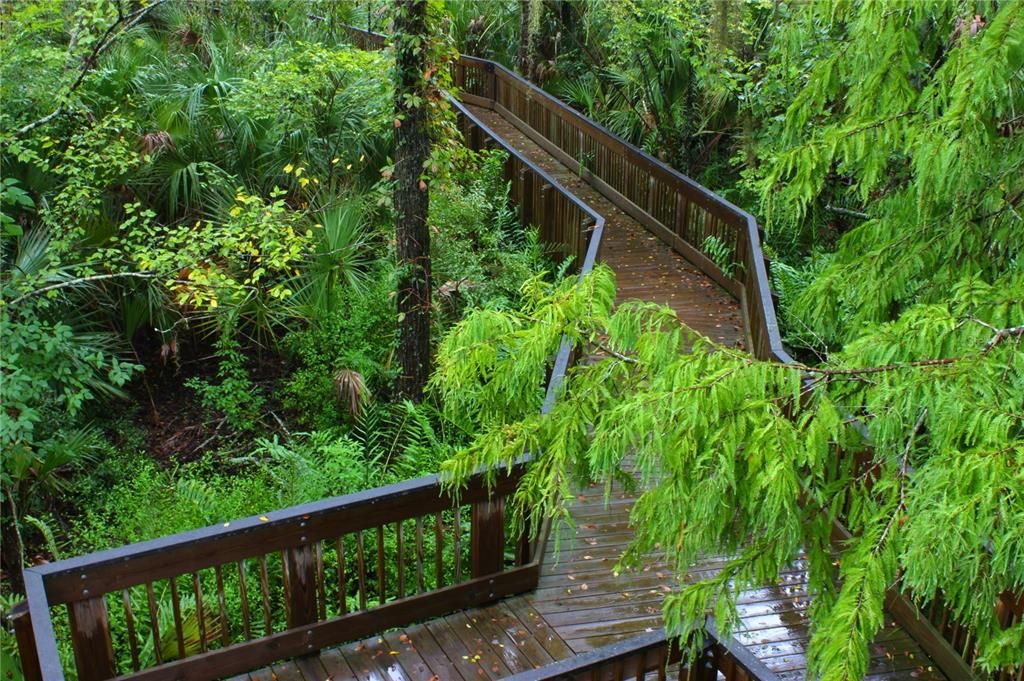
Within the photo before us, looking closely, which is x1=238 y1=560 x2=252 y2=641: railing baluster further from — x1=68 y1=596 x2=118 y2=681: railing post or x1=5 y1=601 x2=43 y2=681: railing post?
x1=5 y1=601 x2=43 y2=681: railing post

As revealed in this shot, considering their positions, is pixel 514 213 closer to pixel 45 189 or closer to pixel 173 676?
pixel 45 189

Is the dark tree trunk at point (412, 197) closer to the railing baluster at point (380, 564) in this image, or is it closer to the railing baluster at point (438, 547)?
the railing baluster at point (438, 547)

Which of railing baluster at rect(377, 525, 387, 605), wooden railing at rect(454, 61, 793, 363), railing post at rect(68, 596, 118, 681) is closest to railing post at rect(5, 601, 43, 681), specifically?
railing post at rect(68, 596, 118, 681)

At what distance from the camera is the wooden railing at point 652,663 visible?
4008 millimetres

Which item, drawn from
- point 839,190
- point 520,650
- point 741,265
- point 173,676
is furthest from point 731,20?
point 173,676

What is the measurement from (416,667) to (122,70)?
903cm

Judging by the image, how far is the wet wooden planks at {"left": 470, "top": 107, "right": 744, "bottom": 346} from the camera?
34.0 ft

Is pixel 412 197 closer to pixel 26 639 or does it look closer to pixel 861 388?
pixel 26 639

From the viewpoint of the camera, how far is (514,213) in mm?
13133

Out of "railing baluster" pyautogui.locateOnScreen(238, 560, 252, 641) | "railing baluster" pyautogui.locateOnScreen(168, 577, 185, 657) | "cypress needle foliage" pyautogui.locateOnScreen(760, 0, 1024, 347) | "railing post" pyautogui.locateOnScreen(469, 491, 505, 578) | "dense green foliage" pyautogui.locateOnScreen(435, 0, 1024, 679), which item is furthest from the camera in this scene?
"railing post" pyautogui.locateOnScreen(469, 491, 505, 578)

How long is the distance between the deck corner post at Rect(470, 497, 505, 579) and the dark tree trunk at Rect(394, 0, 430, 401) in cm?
332

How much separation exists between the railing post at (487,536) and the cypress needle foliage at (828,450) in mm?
1811

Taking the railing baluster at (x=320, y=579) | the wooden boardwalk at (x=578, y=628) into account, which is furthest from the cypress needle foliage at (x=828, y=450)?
the railing baluster at (x=320, y=579)

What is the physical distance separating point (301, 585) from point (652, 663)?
6.75 feet
